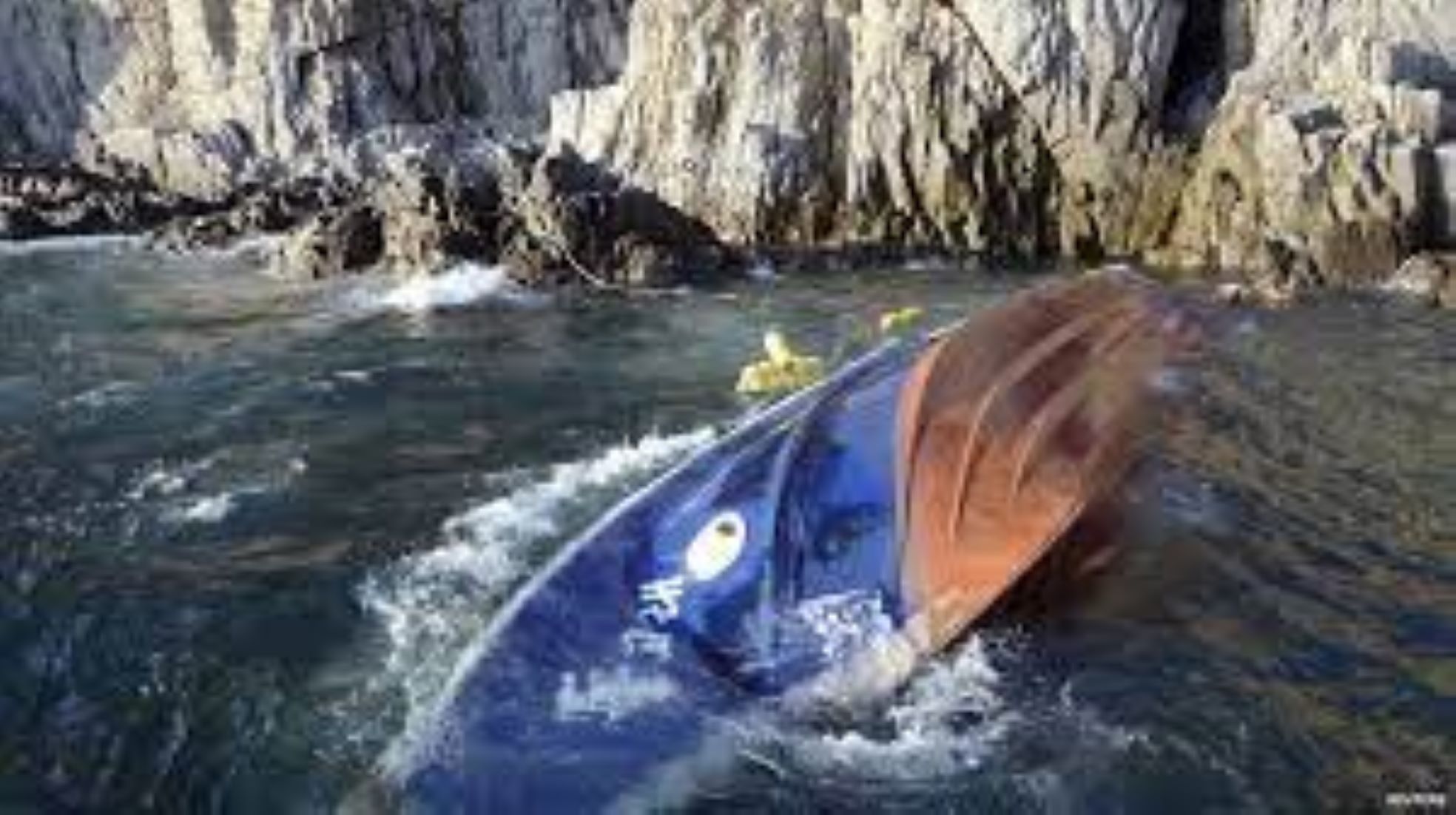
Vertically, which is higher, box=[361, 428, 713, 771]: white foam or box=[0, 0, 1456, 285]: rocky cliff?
box=[0, 0, 1456, 285]: rocky cliff

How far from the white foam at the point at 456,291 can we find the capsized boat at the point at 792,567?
1609 cm

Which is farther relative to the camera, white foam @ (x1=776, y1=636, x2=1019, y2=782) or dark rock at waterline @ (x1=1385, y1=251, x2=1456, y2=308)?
dark rock at waterline @ (x1=1385, y1=251, x2=1456, y2=308)

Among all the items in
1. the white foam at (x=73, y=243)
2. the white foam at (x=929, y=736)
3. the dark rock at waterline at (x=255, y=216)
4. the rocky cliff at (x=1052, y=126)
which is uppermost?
the rocky cliff at (x=1052, y=126)

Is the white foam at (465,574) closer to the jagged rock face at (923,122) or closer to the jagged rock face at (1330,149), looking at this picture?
the jagged rock face at (1330,149)

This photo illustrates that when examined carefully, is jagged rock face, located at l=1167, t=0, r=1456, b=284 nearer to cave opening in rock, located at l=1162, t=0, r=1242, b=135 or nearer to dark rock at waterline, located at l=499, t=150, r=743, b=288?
cave opening in rock, located at l=1162, t=0, r=1242, b=135

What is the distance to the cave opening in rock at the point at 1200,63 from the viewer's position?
34875 mm

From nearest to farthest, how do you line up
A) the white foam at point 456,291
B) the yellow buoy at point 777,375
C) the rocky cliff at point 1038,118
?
1. the yellow buoy at point 777,375
2. the white foam at point 456,291
3. the rocky cliff at point 1038,118

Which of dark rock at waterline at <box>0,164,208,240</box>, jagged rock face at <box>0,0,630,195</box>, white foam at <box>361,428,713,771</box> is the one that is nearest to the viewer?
white foam at <box>361,428,713,771</box>

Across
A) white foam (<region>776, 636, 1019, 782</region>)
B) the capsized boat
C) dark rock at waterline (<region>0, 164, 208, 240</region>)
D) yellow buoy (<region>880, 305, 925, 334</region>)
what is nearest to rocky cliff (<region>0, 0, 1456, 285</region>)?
yellow buoy (<region>880, 305, 925, 334</region>)

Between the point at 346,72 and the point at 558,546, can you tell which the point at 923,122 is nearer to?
the point at 346,72

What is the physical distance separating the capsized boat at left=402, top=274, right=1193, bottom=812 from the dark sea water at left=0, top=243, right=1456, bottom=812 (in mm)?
461

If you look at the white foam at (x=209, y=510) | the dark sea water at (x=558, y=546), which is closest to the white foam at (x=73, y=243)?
the dark sea water at (x=558, y=546)

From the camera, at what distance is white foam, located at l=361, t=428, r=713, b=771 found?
14984 millimetres

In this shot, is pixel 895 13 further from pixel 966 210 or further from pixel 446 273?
pixel 446 273
